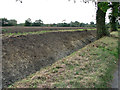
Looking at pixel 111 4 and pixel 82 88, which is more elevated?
pixel 111 4

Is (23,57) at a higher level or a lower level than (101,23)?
lower

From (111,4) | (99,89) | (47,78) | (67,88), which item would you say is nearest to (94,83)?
(99,89)

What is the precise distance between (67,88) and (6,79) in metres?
3.79

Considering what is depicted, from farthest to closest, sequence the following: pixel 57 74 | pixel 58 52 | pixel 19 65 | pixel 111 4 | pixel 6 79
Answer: pixel 111 4
pixel 58 52
pixel 19 65
pixel 6 79
pixel 57 74

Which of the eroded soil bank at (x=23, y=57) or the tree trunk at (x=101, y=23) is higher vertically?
the tree trunk at (x=101, y=23)

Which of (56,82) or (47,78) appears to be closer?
(56,82)

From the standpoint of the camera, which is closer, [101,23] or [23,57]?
[23,57]

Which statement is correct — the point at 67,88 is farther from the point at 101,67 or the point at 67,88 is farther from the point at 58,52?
the point at 58,52

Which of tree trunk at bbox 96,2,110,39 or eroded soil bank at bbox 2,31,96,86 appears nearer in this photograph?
eroded soil bank at bbox 2,31,96,86

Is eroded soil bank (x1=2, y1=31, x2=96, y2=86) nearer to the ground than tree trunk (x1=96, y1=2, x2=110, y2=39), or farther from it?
nearer to the ground

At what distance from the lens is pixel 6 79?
695 centimetres

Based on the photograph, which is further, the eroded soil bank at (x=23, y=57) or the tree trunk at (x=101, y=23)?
the tree trunk at (x=101, y=23)

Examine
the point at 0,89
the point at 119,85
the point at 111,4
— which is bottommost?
the point at 0,89

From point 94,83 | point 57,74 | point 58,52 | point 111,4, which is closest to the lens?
point 94,83
